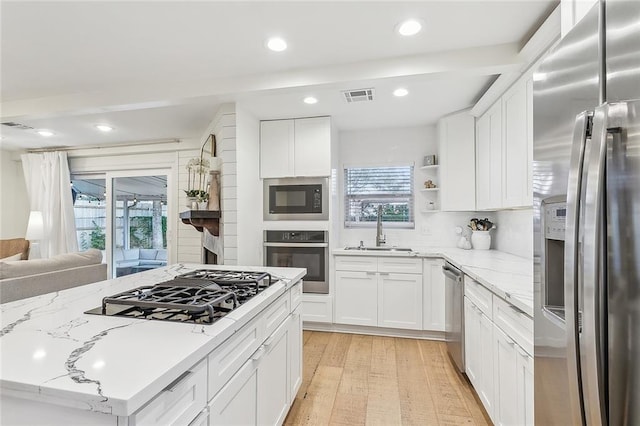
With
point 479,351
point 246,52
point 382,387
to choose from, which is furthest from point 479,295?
point 246,52

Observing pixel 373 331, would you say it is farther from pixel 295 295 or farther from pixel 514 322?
pixel 514 322

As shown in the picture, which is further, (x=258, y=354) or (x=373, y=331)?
(x=373, y=331)

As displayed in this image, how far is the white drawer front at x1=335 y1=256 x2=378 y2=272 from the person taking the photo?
3.32 meters

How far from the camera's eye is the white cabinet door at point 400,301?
3.20 metres

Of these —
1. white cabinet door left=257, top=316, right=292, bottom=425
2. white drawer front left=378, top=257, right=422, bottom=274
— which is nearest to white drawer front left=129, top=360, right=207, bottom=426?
white cabinet door left=257, top=316, right=292, bottom=425

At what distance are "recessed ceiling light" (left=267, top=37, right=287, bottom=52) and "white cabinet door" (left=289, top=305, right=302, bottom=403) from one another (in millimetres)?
1826

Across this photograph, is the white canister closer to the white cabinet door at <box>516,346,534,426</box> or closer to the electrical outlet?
the electrical outlet

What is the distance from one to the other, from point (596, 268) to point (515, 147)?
1937mm

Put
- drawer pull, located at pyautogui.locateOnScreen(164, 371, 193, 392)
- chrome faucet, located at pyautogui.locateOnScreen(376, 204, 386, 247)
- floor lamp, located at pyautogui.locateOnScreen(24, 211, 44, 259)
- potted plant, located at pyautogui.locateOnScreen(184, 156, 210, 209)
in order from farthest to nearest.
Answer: floor lamp, located at pyautogui.locateOnScreen(24, 211, 44, 259), chrome faucet, located at pyautogui.locateOnScreen(376, 204, 386, 247), potted plant, located at pyautogui.locateOnScreen(184, 156, 210, 209), drawer pull, located at pyautogui.locateOnScreen(164, 371, 193, 392)

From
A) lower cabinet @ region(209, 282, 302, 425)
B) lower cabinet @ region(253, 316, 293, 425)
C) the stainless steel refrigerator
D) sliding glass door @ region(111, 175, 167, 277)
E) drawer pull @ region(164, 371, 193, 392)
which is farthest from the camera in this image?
sliding glass door @ region(111, 175, 167, 277)

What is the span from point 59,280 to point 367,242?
3.31m

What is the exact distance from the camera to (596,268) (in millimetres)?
688

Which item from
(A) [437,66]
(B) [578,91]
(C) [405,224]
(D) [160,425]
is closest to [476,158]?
(C) [405,224]

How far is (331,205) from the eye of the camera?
3451 millimetres
